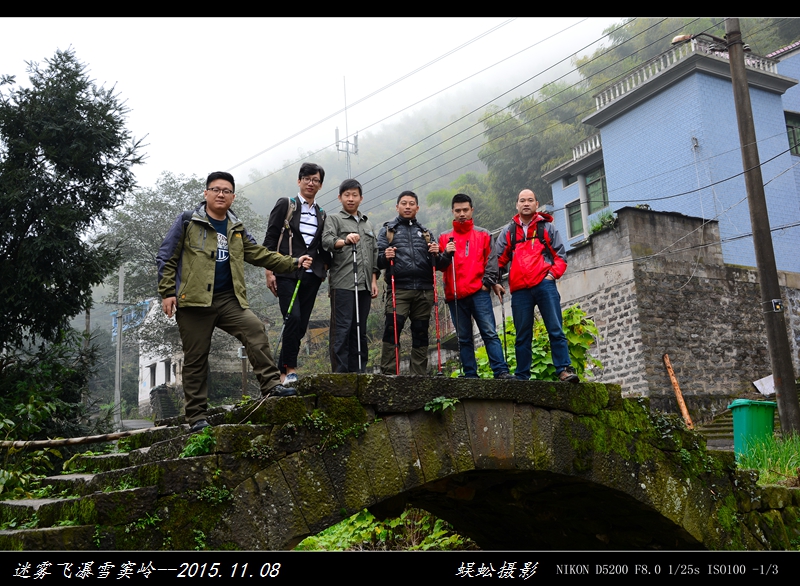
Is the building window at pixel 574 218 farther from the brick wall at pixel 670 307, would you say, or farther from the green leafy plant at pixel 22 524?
the green leafy plant at pixel 22 524

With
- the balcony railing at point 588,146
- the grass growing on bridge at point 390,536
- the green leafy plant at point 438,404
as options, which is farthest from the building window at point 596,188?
the green leafy plant at point 438,404

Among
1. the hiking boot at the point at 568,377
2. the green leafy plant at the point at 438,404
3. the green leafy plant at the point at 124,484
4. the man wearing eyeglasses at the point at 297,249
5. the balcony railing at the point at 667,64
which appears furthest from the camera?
the balcony railing at the point at 667,64

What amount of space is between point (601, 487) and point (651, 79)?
15.2 meters

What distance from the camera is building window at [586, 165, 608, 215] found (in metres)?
21.3

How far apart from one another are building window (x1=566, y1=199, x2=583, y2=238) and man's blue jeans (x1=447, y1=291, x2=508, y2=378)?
17007 mm

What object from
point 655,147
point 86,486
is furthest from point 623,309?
point 86,486

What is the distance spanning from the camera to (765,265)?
9875mm

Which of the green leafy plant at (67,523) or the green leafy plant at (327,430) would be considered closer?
the green leafy plant at (67,523)

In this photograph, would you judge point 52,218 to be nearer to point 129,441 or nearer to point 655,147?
point 129,441

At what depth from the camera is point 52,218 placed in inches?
453

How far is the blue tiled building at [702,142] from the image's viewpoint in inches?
682

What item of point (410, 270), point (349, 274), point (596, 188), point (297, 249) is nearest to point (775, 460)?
point (410, 270)

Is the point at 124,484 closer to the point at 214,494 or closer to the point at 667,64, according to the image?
the point at 214,494

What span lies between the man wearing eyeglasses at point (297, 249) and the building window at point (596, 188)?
17.1 meters
